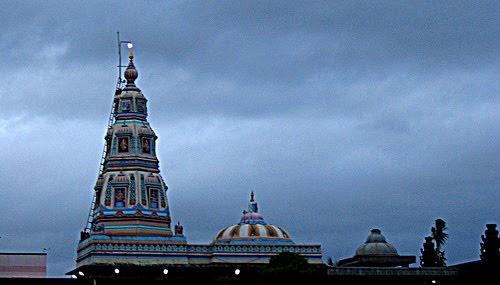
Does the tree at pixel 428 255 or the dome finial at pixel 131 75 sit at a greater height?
the dome finial at pixel 131 75

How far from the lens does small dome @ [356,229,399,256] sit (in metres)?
104

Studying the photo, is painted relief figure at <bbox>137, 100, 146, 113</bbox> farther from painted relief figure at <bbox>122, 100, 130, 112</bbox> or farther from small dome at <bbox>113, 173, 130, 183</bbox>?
small dome at <bbox>113, 173, 130, 183</bbox>

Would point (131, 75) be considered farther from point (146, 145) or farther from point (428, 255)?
point (428, 255)

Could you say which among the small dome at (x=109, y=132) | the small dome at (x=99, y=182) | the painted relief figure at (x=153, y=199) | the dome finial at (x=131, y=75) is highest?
the dome finial at (x=131, y=75)

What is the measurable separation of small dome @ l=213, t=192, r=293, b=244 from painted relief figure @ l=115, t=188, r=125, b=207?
31.2 ft

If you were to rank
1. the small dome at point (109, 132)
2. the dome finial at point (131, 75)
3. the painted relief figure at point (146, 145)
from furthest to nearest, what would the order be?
the dome finial at point (131, 75)
the small dome at point (109, 132)
the painted relief figure at point (146, 145)

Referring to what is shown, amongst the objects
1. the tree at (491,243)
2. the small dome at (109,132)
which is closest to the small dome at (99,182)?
the small dome at (109,132)

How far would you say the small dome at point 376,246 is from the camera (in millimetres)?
103812

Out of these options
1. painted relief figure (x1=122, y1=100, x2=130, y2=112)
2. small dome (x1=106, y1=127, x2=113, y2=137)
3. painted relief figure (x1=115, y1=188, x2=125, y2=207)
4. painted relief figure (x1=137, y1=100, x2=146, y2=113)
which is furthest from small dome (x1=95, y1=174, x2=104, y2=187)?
painted relief figure (x1=137, y1=100, x2=146, y2=113)

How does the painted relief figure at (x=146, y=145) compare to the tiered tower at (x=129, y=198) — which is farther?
the painted relief figure at (x=146, y=145)

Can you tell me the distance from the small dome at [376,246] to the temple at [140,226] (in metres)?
7.97

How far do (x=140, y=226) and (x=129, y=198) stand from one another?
10.5 ft

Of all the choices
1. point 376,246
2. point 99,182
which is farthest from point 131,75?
point 376,246

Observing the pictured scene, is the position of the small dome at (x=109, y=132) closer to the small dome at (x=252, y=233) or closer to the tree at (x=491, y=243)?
A: the small dome at (x=252, y=233)
